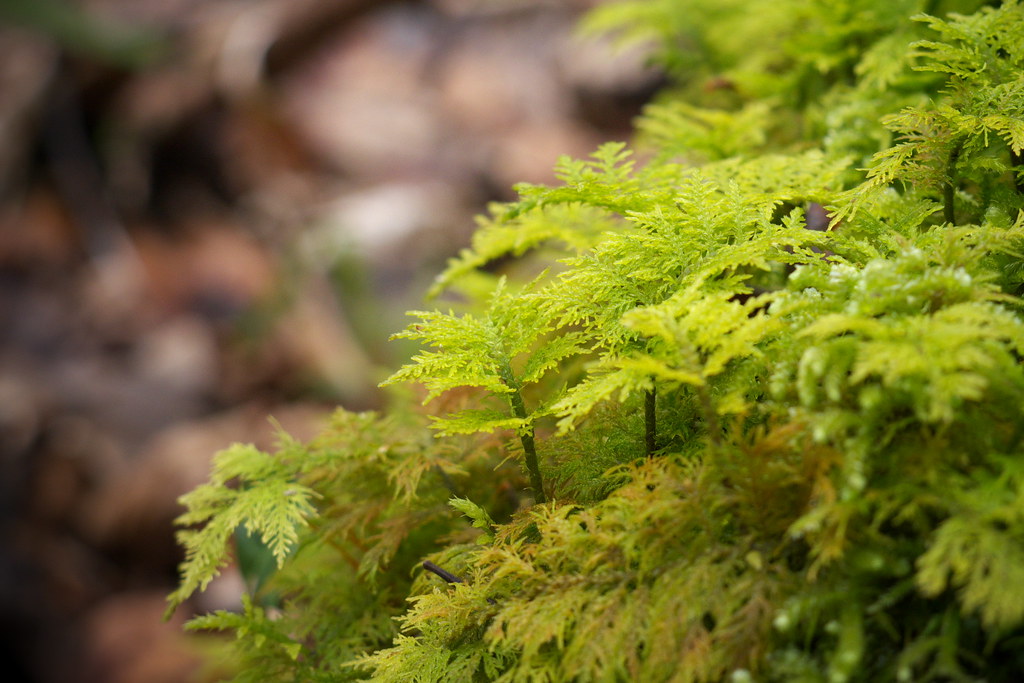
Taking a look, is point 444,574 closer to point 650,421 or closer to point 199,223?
point 650,421

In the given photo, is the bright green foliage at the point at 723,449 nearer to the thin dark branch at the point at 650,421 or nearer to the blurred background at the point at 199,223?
the thin dark branch at the point at 650,421

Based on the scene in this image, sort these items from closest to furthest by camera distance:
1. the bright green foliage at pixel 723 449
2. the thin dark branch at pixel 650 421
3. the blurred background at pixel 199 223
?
the bright green foliage at pixel 723 449 → the thin dark branch at pixel 650 421 → the blurred background at pixel 199 223

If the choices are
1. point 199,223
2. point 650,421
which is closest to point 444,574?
point 650,421

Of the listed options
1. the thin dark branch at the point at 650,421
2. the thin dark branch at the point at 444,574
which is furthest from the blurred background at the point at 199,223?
the thin dark branch at the point at 650,421

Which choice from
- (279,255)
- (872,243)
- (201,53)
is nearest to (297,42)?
(201,53)

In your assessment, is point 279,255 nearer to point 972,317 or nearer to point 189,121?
point 189,121
